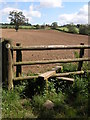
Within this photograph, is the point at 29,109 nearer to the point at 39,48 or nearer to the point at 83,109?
the point at 83,109

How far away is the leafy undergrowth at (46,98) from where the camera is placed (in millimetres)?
4504

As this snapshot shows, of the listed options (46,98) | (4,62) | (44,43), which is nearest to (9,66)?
(4,62)

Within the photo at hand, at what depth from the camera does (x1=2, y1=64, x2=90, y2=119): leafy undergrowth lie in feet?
14.8

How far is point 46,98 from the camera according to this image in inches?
203

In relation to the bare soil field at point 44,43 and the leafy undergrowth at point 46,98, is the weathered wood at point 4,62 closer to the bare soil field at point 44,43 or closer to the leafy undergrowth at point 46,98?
the leafy undergrowth at point 46,98

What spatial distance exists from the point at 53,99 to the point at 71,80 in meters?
0.81

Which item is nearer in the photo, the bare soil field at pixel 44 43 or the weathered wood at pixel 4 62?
the weathered wood at pixel 4 62

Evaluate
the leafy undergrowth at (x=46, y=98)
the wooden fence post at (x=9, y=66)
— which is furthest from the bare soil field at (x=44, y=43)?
the leafy undergrowth at (x=46, y=98)

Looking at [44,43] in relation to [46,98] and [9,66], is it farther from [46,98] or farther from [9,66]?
[46,98]

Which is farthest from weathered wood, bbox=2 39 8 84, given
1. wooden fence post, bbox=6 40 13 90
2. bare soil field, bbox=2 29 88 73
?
bare soil field, bbox=2 29 88 73

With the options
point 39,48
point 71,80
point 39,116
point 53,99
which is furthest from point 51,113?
point 39,48

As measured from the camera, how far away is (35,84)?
562 cm

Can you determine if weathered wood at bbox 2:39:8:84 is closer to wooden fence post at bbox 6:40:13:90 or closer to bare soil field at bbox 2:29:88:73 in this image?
wooden fence post at bbox 6:40:13:90

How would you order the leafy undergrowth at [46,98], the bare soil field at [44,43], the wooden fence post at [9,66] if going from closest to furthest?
the leafy undergrowth at [46,98]
the wooden fence post at [9,66]
the bare soil field at [44,43]
